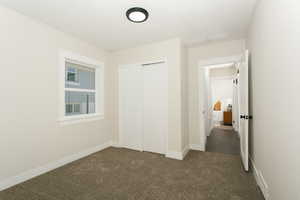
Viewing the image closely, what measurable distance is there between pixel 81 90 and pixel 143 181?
2271 mm

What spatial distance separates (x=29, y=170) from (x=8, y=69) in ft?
5.01

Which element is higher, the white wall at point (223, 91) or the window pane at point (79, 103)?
the white wall at point (223, 91)

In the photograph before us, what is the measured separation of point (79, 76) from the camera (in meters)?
3.16

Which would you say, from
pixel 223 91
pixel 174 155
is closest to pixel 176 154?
pixel 174 155

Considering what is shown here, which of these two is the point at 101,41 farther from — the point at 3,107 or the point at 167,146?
the point at 167,146

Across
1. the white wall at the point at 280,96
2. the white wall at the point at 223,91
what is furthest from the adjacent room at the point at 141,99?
the white wall at the point at 223,91

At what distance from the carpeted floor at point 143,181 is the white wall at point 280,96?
53cm

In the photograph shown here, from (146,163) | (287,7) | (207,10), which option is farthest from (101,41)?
(287,7)

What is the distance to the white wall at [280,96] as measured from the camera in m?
0.97

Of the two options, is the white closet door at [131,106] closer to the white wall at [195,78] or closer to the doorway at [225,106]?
the white wall at [195,78]

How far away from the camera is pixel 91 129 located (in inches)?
122

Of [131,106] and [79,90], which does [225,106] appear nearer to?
[131,106]

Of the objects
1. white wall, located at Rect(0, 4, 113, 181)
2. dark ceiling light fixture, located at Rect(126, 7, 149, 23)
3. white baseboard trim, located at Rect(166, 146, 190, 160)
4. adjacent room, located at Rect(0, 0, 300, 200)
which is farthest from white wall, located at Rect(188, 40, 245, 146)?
white wall, located at Rect(0, 4, 113, 181)

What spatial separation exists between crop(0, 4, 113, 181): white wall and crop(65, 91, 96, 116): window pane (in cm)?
40
